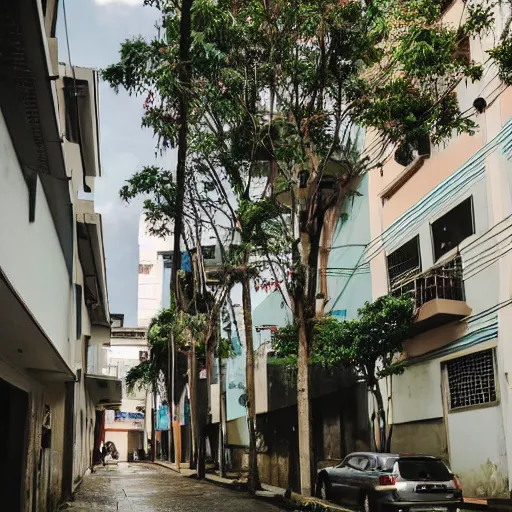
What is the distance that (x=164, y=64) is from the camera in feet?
47.5

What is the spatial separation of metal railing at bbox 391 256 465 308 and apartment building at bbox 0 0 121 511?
801 cm

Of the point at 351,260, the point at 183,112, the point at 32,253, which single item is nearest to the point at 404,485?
the point at 32,253

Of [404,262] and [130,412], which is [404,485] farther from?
[130,412]

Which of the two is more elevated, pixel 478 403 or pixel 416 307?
pixel 416 307

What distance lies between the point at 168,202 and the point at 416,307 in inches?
296

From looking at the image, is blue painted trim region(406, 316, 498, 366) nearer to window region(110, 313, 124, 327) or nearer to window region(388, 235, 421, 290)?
window region(388, 235, 421, 290)

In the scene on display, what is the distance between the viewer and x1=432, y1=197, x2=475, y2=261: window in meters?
16.8

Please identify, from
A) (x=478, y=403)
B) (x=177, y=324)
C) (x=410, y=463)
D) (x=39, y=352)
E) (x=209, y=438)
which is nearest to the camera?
(x=39, y=352)

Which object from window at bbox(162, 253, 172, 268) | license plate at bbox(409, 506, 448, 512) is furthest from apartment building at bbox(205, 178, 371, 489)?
Answer: window at bbox(162, 253, 172, 268)

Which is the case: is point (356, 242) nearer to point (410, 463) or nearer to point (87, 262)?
point (87, 262)

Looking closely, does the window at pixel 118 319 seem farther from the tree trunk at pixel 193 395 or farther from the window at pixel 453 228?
the window at pixel 453 228

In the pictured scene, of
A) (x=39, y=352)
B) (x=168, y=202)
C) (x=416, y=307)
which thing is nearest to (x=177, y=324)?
(x=168, y=202)

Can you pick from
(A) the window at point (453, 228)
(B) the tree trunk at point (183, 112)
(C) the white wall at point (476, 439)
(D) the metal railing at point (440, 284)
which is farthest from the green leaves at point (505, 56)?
(C) the white wall at point (476, 439)

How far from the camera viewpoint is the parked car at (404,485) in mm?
12922
